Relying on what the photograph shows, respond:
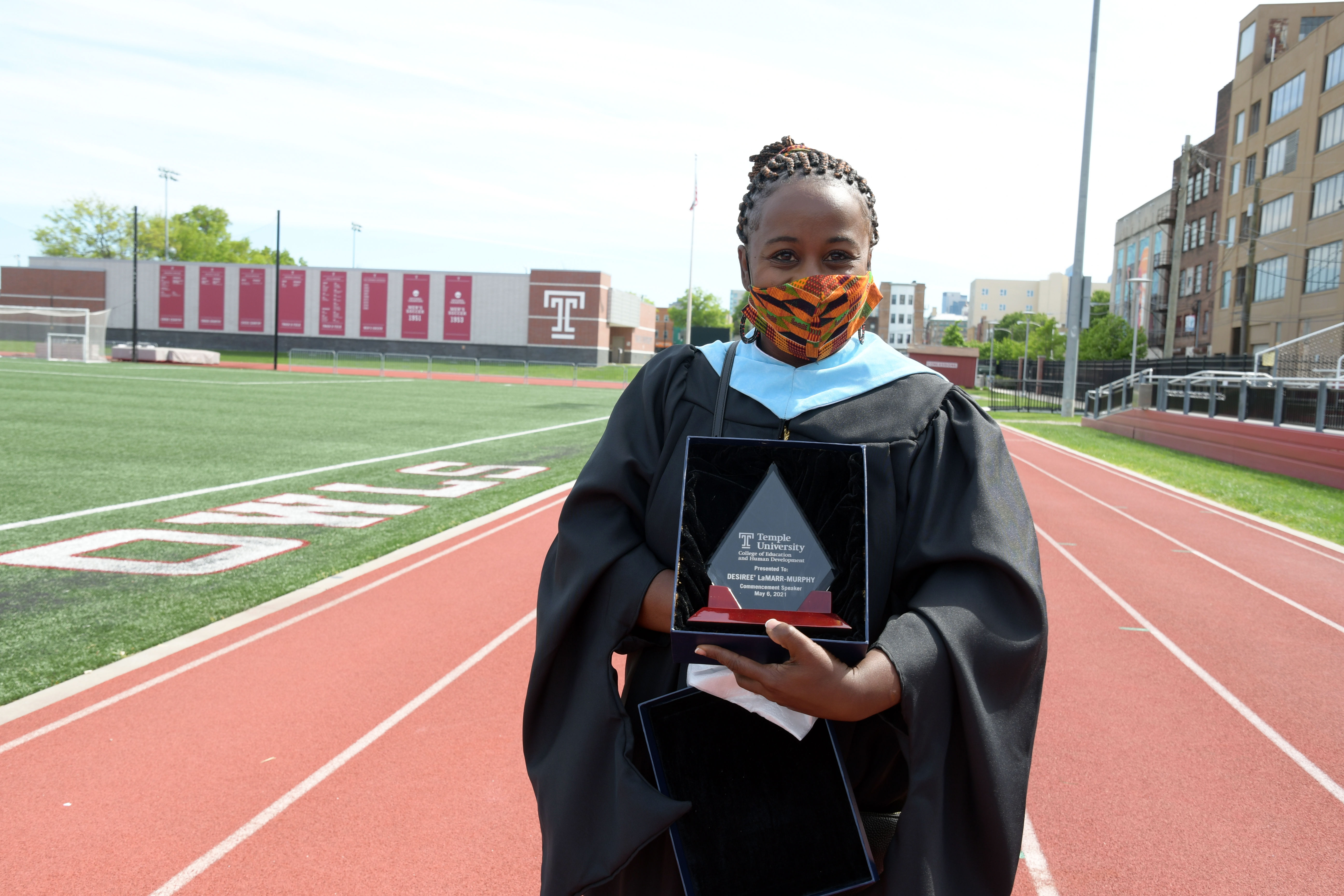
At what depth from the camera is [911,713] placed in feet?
4.37

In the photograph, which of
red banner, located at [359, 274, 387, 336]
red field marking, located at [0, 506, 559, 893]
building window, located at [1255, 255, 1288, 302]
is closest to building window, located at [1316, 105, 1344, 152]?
building window, located at [1255, 255, 1288, 302]

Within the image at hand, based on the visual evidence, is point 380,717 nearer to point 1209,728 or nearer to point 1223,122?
point 1209,728

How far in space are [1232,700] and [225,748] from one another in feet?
16.5

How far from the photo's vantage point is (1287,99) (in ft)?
132

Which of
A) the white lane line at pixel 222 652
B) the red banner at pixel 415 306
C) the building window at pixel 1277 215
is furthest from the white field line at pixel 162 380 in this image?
the building window at pixel 1277 215

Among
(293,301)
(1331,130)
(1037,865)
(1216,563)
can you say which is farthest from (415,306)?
(1037,865)

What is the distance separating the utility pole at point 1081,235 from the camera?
27.8 meters

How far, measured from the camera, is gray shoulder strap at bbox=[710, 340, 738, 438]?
1.53 m

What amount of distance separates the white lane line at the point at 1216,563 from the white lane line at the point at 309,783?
10.2ft

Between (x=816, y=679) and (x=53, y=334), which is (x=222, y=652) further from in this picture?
(x=53, y=334)

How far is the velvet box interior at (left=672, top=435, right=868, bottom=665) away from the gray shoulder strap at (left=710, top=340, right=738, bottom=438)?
0.39 ft

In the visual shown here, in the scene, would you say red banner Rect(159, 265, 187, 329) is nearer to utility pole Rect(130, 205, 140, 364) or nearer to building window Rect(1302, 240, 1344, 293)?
utility pole Rect(130, 205, 140, 364)

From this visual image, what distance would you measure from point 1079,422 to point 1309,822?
2835cm

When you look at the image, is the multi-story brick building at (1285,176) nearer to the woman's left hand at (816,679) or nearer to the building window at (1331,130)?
the building window at (1331,130)
